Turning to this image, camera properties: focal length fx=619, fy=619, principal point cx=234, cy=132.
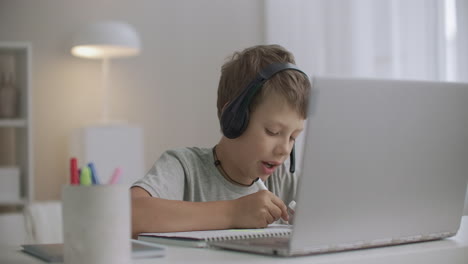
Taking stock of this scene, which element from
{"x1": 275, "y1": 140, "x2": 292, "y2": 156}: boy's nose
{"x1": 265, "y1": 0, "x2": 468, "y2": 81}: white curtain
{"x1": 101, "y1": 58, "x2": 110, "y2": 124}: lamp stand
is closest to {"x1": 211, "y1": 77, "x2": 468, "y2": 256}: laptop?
{"x1": 275, "y1": 140, "x2": 292, "y2": 156}: boy's nose

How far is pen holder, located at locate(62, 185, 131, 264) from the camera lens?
63 cm

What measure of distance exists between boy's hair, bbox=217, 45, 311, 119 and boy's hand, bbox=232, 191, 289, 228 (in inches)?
11.8

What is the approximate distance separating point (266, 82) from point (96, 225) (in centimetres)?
75

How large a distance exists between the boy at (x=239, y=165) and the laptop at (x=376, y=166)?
27 centimetres

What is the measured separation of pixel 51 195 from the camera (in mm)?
4270

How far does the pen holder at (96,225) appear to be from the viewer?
63 centimetres

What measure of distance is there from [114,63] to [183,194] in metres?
3.14

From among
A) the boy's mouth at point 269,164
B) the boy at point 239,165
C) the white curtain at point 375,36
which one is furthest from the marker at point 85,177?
the white curtain at point 375,36

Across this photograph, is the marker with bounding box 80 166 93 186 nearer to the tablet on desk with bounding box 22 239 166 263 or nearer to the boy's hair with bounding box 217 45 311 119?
the tablet on desk with bounding box 22 239 166 263

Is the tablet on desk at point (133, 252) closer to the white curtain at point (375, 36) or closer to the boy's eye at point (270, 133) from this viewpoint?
the boy's eye at point (270, 133)

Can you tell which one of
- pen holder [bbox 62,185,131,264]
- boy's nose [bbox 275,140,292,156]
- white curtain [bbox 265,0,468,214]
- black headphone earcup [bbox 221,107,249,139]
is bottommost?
pen holder [bbox 62,185,131,264]

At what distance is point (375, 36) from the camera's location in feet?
11.1

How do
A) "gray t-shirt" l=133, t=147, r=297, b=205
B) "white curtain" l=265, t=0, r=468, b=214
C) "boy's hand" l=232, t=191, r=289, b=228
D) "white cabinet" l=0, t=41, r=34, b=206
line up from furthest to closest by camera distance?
"white cabinet" l=0, t=41, r=34, b=206 < "white curtain" l=265, t=0, r=468, b=214 < "gray t-shirt" l=133, t=147, r=297, b=205 < "boy's hand" l=232, t=191, r=289, b=228

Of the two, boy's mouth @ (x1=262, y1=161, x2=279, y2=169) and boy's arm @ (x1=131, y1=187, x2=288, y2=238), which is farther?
boy's mouth @ (x1=262, y1=161, x2=279, y2=169)
